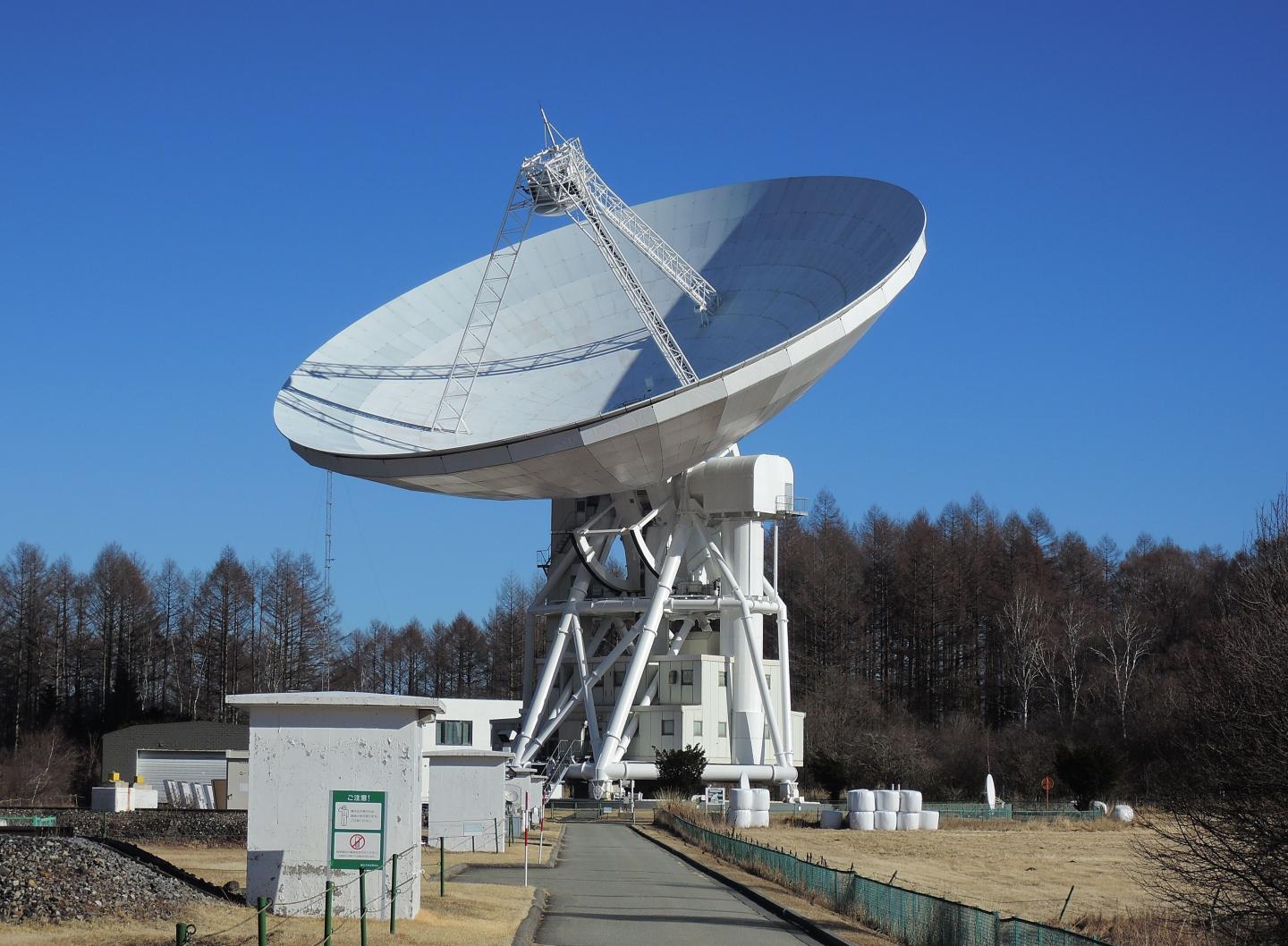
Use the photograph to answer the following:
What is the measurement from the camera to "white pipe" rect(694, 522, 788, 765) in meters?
56.8

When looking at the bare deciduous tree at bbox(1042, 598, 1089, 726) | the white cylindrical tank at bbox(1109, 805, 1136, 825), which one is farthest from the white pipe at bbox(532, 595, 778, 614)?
the bare deciduous tree at bbox(1042, 598, 1089, 726)

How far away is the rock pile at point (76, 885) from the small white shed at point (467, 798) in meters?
13.5

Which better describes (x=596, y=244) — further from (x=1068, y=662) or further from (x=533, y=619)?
(x=1068, y=662)

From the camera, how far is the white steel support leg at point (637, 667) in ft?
175

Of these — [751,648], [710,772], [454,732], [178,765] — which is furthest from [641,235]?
[454,732]

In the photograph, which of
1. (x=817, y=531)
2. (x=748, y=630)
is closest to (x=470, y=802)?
(x=748, y=630)

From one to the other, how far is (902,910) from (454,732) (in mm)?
55163

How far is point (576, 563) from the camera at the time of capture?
57.6 meters

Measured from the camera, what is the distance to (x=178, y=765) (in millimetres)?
57156

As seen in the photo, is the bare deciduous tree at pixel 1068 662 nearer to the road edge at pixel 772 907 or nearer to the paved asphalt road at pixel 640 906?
the paved asphalt road at pixel 640 906

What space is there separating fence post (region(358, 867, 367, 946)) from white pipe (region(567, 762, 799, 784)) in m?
36.1

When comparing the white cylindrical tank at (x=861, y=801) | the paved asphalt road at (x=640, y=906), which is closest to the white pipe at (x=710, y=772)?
the white cylindrical tank at (x=861, y=801)

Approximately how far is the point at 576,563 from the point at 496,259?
11.9 meters

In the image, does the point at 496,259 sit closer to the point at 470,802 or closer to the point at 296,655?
the point at 470,802
